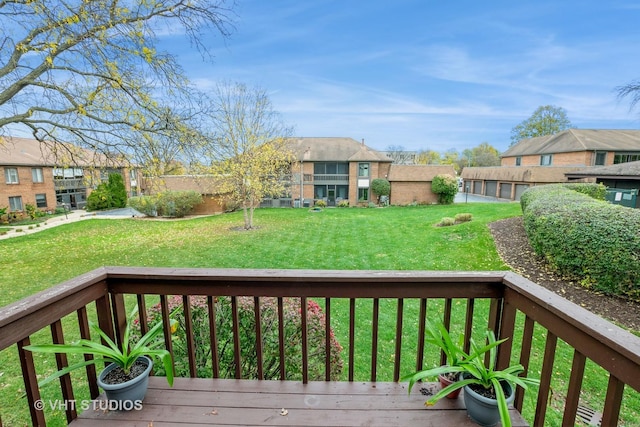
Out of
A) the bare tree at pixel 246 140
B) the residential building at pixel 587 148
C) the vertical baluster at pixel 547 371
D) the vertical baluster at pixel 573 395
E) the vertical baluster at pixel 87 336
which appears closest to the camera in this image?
the vertical baluster at pixel 573 395

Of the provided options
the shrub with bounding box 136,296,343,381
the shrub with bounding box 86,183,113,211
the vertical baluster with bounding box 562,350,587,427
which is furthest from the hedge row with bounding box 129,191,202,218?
the vertical baluster with bounding box 562,350,587,427

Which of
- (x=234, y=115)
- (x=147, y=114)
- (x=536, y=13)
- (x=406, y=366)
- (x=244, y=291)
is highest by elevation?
(x=536, y=13)

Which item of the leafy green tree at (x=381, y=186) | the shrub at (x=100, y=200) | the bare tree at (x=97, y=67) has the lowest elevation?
the shrub at (x=100, y=200)

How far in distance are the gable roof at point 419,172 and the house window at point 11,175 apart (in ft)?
93.1

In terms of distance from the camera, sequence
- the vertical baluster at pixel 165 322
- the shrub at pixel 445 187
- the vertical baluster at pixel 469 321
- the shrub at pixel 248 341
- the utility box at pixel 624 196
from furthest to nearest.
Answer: the shrub at pixel 445 187 → the utility box at pixel 624 196 → the shrub at pixel 248 341 → the vertical baluster at pixel 165 322 → the vertical baluster at pixel 469 321

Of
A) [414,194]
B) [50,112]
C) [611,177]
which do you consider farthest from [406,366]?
[414,194]

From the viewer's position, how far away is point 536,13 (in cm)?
701

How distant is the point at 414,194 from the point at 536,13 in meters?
18.7

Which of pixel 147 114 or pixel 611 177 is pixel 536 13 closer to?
pixel 147 114

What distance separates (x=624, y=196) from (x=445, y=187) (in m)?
11.4

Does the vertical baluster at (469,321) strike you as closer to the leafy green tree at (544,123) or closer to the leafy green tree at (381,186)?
the leafy green tree at (381,186)

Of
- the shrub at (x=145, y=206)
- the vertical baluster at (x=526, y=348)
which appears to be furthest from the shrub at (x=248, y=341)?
the shrub at (x=145, y=206)

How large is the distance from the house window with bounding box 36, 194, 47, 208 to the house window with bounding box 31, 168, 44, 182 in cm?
125

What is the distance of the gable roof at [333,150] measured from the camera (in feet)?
84.0
